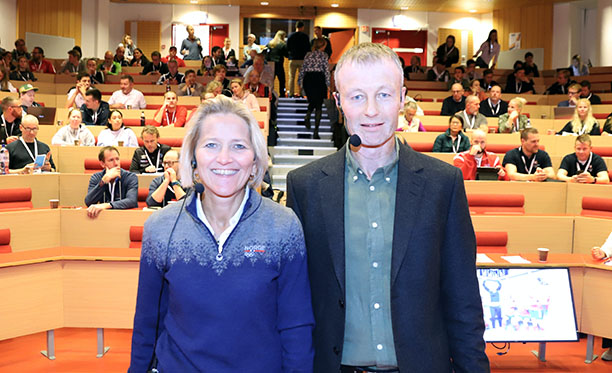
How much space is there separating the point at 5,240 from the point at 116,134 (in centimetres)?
318

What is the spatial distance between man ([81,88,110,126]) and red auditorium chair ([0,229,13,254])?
13.4ft

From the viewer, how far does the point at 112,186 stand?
5387 mm

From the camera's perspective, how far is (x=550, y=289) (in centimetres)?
340

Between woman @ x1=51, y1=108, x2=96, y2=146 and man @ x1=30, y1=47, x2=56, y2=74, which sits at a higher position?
man @ x1=30, y1=47, x2=56, y2=74

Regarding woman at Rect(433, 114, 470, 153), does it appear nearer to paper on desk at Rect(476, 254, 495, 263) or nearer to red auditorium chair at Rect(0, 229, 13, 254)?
paper on desk at Rect(476, 254, 495, 263)

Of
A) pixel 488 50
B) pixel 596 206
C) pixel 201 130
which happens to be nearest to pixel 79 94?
pixel 596 206

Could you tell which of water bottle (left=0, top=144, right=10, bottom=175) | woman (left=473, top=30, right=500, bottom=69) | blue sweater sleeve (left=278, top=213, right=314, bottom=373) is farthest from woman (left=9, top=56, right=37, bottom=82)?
→ blue sweater sleeve (left=278, top=213, right=314, bottom=373)

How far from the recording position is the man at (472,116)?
26.1ft

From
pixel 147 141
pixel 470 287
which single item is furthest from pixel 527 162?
pixel 470 287

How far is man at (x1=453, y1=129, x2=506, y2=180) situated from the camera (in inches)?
240

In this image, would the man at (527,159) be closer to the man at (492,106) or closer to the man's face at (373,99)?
the man at (492,106)

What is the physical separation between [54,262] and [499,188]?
361cm

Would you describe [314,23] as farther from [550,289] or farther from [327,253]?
[327,253]

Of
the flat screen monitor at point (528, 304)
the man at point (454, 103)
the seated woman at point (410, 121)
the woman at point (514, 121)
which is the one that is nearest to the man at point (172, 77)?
the man at point (454, 103)
